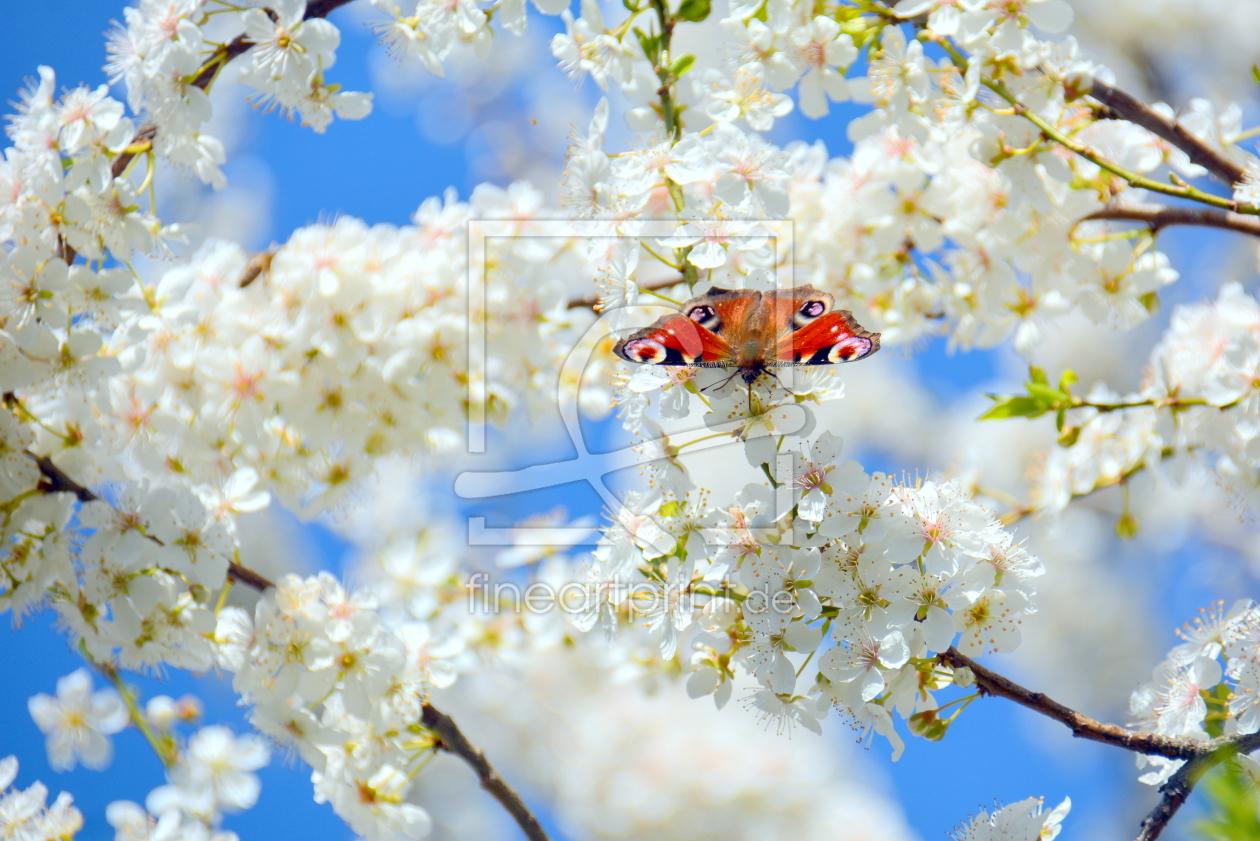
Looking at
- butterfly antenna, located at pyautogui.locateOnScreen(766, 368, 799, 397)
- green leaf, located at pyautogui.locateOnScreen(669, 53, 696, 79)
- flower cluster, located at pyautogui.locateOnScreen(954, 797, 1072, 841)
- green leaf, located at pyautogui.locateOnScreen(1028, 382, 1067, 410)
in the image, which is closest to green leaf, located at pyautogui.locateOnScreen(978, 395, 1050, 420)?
green leaf, located at pyautogui.locateOnScreen(1028, 382, 1067, 410)

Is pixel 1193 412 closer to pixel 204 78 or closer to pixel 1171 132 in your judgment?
pixel 1171 132

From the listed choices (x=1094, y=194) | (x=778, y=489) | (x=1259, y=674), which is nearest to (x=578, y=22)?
(x=778, y=489)

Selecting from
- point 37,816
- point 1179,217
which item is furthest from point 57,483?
point 1179,217

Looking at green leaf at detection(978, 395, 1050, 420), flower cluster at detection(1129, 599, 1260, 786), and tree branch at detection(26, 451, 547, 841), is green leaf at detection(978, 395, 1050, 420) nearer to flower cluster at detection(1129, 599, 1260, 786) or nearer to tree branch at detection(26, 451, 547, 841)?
flower cluster at detection(1129, 599, 1260, 786)

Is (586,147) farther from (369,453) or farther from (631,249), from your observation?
(369,453)

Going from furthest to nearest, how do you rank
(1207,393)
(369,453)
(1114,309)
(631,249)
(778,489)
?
(369,453)
(1114,309)
(1207,393)
(631,249)
(778,489)
